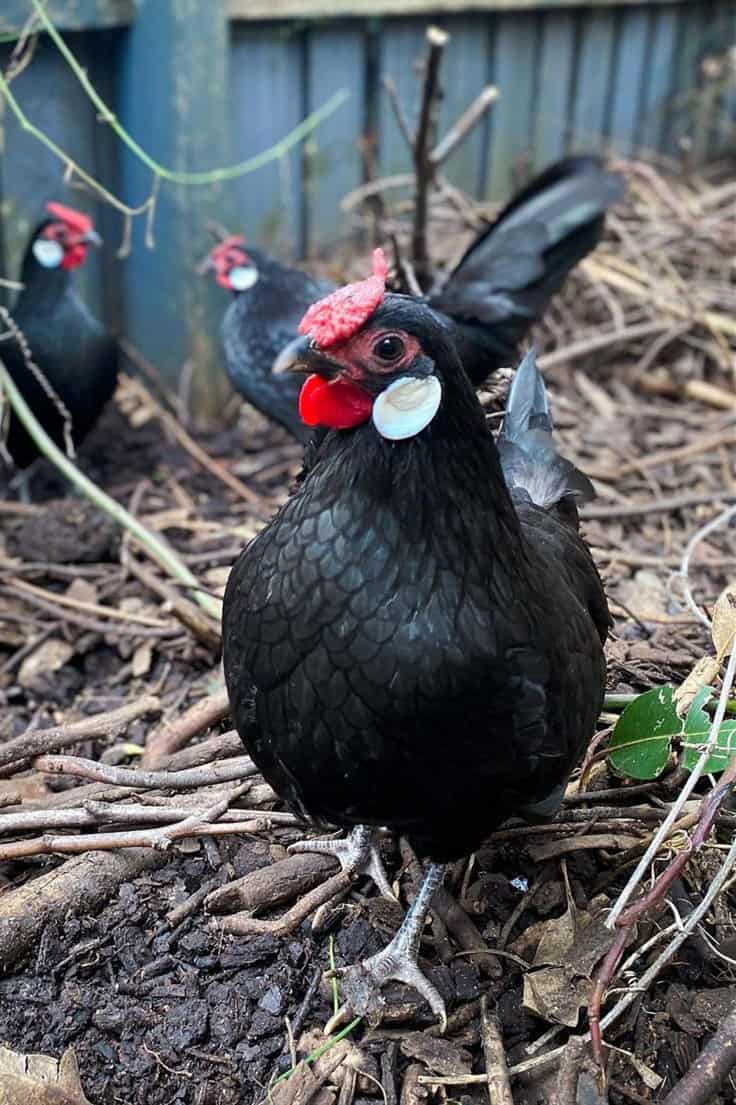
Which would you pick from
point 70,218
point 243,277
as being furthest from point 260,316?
point 70,218

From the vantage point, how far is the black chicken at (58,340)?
398 centimetres

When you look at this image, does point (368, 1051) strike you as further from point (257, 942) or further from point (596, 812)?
point (596, 812)

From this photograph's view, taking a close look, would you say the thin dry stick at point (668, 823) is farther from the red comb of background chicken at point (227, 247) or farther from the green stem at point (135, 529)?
the red comb of background chicken at point (227, 247)

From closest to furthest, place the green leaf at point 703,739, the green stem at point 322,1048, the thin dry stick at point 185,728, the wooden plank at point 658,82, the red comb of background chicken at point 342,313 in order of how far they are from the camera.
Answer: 1. the red comb of background chicken at point 342,313
2. the green stem at point 322,1048
3. the green leaf at point 703,739
4. the thin dry stick at point 185,728
5. the wooden plank at point 658,82

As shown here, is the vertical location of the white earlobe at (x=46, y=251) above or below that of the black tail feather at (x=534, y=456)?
above

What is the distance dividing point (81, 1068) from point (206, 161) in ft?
11.3

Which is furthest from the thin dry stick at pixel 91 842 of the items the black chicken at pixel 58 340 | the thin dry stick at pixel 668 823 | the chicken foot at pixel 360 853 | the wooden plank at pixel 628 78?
the wooden plank at pixel 628 78

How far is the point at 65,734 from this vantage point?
7.89 ft

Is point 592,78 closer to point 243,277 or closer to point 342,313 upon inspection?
point 243,277

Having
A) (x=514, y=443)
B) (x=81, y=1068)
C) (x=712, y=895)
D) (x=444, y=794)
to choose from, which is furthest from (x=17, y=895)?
(x=514, y=443)

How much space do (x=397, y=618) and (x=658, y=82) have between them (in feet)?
18.6

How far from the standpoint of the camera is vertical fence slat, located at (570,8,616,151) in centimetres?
579

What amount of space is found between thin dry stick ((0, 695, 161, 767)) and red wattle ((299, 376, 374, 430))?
1.08 metres

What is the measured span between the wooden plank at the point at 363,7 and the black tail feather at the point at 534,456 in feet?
8.26
